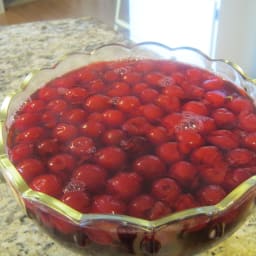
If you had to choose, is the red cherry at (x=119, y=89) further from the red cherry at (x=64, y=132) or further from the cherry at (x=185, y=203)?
the cherry at (x=185, y=203)

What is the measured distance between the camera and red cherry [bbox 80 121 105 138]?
48 centimetres

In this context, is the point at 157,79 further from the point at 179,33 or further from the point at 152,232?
the point at 179,33

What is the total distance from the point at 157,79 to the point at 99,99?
0.09 m

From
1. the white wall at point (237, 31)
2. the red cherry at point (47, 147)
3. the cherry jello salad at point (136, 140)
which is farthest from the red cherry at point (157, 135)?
the white wall at point (237, 31)

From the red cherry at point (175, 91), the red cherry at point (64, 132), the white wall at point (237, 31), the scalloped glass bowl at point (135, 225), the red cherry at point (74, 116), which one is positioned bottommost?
the white wall at point (237, 31)

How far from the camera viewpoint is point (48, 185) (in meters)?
0.42

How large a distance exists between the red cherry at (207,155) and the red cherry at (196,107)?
70mm

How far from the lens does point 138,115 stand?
51 cm

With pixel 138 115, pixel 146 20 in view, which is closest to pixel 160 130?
pixel 138 115

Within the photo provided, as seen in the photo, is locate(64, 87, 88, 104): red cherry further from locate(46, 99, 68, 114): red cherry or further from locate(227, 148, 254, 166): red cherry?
locate(227, 148, 254, 166): red cherry

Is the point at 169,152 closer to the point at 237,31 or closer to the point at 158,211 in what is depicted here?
the point at 158,211

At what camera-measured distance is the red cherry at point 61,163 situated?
1.45 feet

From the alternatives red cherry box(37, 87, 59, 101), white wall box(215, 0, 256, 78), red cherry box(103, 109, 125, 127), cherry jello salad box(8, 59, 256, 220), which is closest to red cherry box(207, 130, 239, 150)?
cherry jello salad box(8, 59, 256, 220)

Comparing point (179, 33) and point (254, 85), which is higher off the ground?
point (254, 85)
